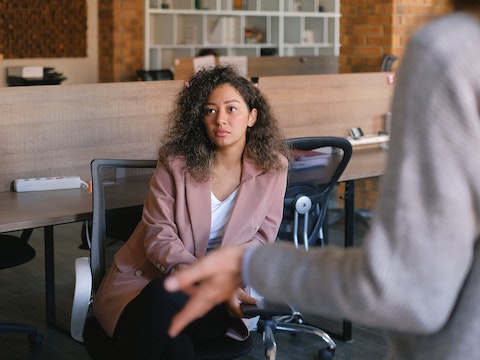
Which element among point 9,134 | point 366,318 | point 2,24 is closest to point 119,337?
point 9,134

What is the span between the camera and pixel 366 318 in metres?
0.81

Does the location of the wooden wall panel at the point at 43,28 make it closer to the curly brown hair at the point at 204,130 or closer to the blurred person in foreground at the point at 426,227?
the curly brown hair at the point at 204,130

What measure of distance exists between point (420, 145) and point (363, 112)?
423 centimetres

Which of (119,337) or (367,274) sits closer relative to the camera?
(367,274)

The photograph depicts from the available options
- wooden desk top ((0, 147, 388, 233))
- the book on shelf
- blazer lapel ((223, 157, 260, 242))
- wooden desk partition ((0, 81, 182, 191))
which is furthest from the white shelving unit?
blazer lapel ((223, 157, 260, 242))

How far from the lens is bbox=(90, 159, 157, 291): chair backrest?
9.26 feet

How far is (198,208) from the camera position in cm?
281

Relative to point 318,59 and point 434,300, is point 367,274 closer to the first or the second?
point 434,300

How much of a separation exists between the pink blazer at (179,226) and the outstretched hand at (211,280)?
5.94 ft

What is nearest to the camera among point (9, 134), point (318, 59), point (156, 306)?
point (156, 306)

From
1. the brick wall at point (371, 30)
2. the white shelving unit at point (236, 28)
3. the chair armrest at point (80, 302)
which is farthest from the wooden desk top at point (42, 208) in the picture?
the white shelving unit at point (236, 28)

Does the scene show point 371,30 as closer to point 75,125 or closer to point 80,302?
point 75,125

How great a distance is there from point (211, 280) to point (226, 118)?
2.12m

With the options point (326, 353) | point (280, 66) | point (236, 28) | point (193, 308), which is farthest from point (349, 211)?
point (236, 28)
